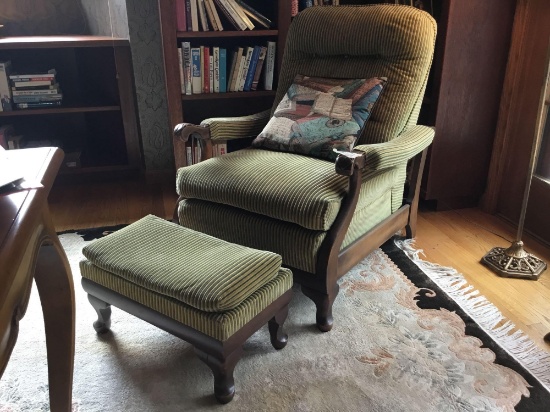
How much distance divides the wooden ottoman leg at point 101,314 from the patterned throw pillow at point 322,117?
87 centimetres

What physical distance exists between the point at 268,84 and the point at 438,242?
1134 millimetres

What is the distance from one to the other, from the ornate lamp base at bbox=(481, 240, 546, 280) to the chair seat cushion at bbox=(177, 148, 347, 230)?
31.4 inches

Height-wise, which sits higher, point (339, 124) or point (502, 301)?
point (339, 124)

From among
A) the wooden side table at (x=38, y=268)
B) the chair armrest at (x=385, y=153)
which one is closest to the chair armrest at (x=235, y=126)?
the chair armrest at (x=385, y=153)

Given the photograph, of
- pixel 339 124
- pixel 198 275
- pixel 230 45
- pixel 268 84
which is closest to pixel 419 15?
pixel 339 124

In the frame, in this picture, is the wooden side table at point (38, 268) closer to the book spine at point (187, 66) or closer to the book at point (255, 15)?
the book spine at point (187, 66)

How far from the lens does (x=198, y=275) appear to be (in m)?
1.31

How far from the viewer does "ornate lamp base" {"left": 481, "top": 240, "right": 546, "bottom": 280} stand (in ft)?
6.38

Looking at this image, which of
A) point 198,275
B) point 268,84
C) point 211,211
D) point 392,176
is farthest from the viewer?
point 268,84

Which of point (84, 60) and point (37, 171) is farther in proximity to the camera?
point (84, 60)

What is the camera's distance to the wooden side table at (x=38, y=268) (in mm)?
694

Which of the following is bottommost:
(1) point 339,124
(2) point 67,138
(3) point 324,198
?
(2) point 67,138

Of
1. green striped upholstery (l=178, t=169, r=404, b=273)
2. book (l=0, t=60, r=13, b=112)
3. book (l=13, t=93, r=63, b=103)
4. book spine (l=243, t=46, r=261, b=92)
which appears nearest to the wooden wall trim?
green striped upholstery (l=178, t=169, r=404, b=273)

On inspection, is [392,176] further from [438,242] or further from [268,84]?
[268,84]
